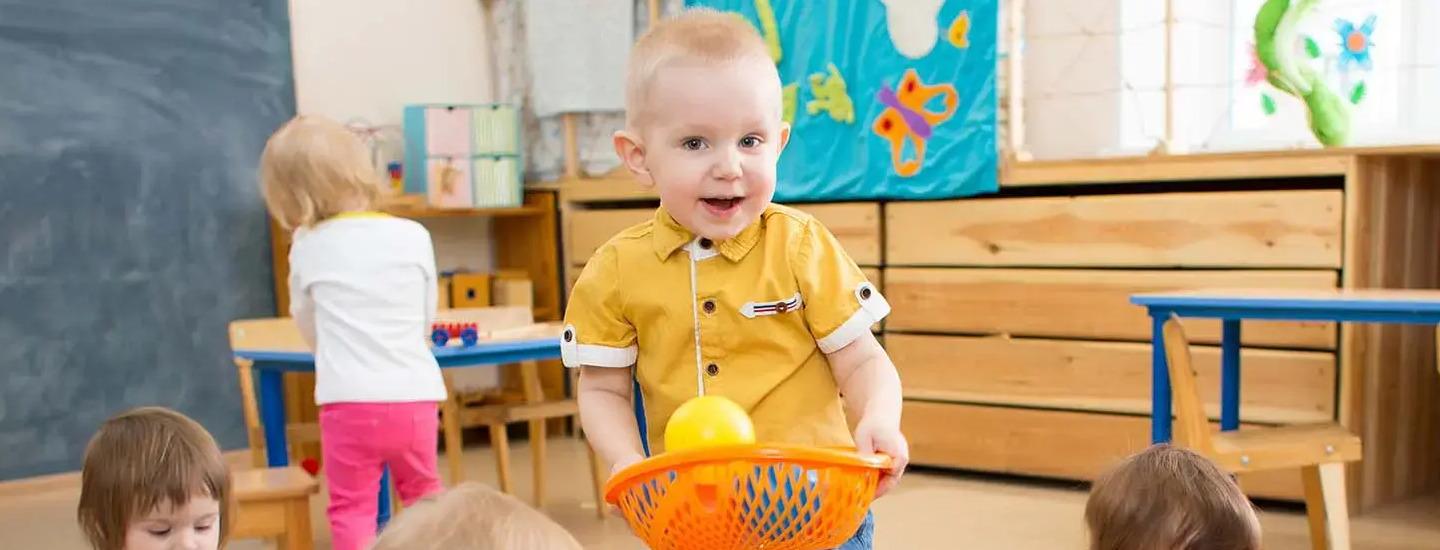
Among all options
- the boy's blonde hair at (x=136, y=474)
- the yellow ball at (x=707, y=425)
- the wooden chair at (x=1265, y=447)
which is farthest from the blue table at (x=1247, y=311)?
the boy's blonde hair at (x=136, y=474)

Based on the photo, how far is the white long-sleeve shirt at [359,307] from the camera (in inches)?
107

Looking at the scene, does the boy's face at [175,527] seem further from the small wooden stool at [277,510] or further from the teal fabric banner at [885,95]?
the teal fabric banner at [885,95]

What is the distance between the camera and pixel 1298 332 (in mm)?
3742

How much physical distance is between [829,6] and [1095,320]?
1.47 metres

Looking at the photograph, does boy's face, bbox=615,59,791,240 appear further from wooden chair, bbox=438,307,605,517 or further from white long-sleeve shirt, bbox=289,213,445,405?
wooden chair, bbox=438,307,605,517

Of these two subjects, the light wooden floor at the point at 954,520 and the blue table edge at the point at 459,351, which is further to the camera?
the light wooden floor at the point at 954,520

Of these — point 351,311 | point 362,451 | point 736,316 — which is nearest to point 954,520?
point 362,451

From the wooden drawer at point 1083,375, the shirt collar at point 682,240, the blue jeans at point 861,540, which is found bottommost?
the wooden drawer at point 1083,375

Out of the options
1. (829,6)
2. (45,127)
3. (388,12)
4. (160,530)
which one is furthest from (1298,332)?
(45,127)

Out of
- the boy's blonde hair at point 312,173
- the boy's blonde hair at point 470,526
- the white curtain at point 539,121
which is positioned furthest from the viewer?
the white curtain at point 539,121

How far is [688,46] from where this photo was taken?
4.19 feet

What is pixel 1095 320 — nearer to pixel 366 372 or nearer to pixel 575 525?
pixel 575 525

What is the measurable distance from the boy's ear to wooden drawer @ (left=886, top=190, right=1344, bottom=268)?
2.90 meters

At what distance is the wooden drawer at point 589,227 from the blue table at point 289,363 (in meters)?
2.00
